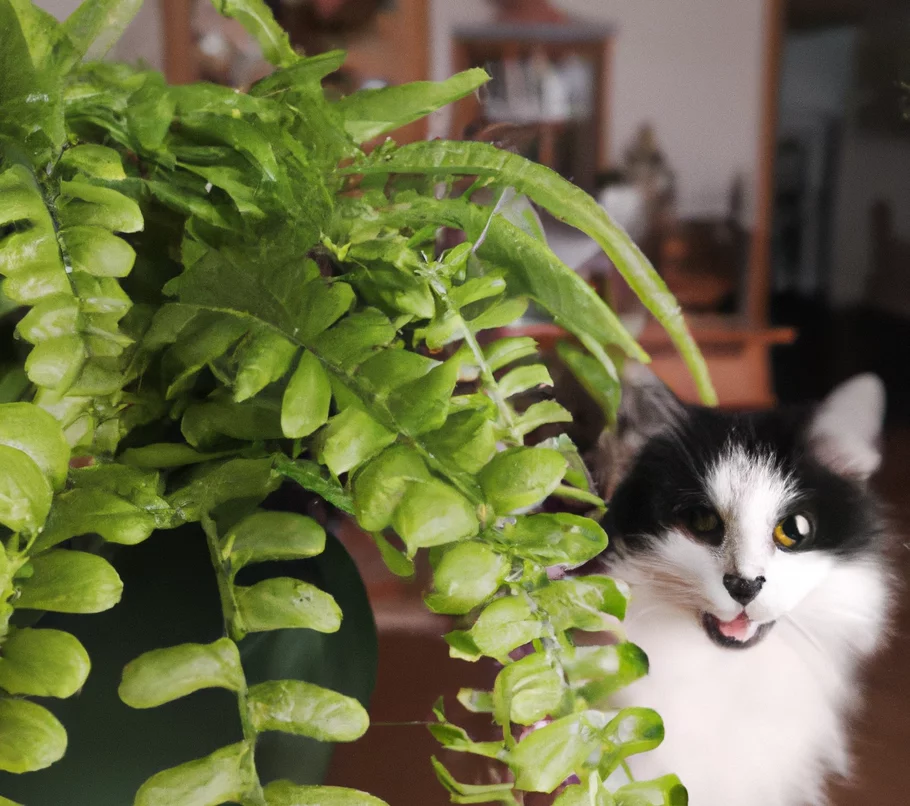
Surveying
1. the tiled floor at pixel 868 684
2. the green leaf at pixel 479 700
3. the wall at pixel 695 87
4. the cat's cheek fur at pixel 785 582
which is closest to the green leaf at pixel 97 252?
the green leaf at pixel 479 700

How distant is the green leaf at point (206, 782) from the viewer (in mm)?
260

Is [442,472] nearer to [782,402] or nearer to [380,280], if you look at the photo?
[380,280]

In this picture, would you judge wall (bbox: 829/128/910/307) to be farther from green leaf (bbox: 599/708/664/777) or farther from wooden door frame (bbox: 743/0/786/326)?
green leaf (bbox: 599/708/664/777)

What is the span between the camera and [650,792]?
0.97 ft

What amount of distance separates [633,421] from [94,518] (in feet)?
1.36

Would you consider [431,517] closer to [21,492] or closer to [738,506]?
[21,492]

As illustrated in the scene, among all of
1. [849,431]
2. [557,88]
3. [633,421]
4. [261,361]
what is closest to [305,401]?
[261,361]

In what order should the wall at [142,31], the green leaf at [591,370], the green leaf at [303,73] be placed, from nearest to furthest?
the green leaf at [303,73] < the green leaf at [591,370] < the wall at [142,31]

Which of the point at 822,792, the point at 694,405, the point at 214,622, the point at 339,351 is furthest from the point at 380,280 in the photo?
the point at 822,792

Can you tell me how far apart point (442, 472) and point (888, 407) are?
1.72 feet

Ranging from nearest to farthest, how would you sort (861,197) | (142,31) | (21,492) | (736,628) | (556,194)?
(21,492), (556,194), (736,628), (861,197), (142,31)

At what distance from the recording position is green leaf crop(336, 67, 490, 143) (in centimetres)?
36

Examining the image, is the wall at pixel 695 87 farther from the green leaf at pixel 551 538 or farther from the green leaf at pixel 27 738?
the green leaf at pixel 27 738

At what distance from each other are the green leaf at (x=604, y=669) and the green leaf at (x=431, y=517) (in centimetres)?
8
